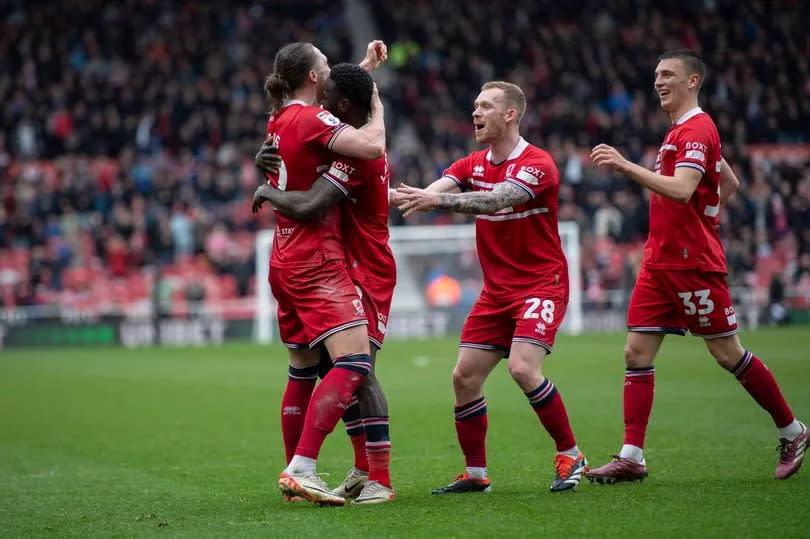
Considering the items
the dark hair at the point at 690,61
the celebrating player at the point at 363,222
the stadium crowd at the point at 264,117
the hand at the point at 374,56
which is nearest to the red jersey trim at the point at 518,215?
the celebrating player at the point at 363,222

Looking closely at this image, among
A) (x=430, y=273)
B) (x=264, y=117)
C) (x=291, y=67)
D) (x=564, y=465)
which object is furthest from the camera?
(x=264, y=117)

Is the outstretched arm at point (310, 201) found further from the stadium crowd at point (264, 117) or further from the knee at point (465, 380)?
the stadium crowd at point (264, 117)

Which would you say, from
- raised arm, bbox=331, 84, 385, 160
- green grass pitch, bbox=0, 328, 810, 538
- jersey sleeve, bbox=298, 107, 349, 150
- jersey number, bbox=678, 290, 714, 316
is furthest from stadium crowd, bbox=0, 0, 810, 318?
raised arm, bbox=331, 84, 385, 160

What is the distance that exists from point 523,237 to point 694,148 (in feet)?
3.84

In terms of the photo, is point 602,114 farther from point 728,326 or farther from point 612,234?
point 728,326

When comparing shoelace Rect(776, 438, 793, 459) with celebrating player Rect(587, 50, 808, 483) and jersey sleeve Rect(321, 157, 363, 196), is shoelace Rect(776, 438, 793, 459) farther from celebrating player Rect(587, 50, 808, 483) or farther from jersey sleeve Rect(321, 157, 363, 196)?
jersey sleeve Rect(321, 157, 363, 196)

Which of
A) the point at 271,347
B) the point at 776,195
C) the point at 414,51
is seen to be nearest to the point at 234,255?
the point at 271,347

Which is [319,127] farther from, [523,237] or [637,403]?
[637,403]

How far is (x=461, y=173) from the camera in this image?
24.7 feet

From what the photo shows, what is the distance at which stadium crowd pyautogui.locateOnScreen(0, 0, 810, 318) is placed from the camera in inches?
1064

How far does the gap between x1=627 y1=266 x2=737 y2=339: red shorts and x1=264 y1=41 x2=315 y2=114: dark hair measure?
2.50 metres

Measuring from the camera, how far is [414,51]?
33.6m

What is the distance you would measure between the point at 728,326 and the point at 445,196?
6.63 ft

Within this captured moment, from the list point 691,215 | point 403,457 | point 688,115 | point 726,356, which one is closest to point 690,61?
point 688,115
